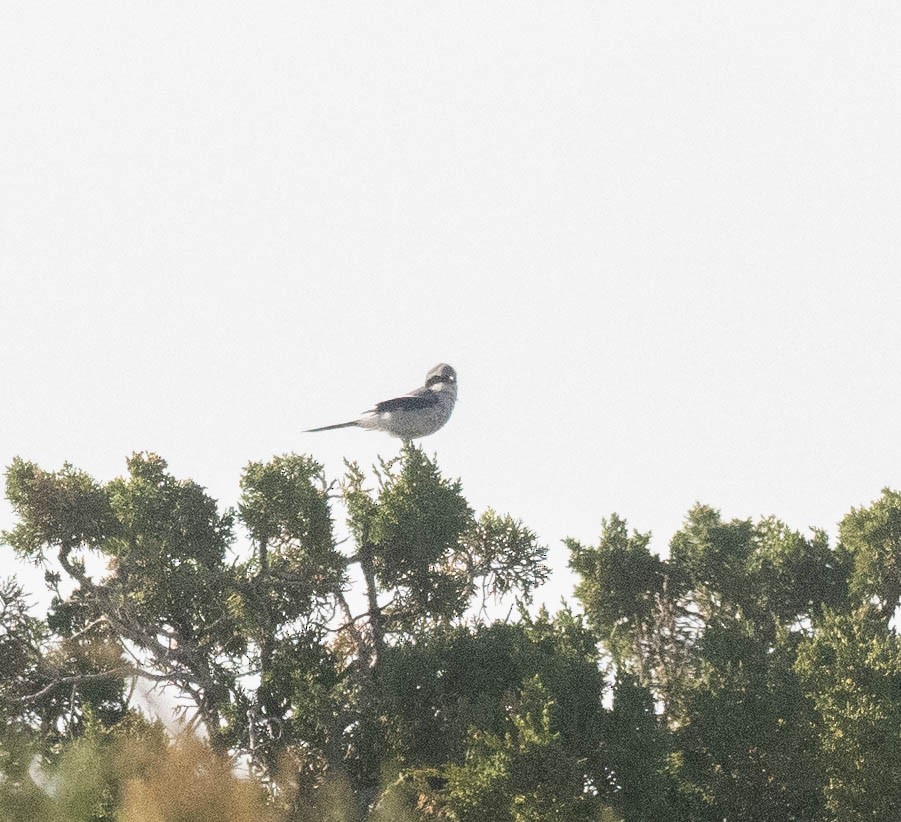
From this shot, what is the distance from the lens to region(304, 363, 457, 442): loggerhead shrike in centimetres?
2480

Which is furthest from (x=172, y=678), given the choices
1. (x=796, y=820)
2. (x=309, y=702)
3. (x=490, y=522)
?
(x=796, y=820)

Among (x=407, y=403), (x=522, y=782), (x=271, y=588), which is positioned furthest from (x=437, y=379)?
(x=522, y=782)

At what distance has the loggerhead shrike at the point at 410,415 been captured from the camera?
24797 millimetres

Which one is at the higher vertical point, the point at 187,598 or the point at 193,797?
the point at 187,598

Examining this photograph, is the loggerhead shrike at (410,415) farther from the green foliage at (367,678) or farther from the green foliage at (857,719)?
the green foliage at (857,719)

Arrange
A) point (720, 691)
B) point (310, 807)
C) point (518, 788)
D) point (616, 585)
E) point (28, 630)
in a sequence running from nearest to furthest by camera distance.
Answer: point (518, 788)
point (310, 807)
point (720, 691)
point (28, 630)
point (616, 585)

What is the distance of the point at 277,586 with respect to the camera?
20.7 m

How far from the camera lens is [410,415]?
81.6 ft

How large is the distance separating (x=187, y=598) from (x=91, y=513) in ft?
8.90

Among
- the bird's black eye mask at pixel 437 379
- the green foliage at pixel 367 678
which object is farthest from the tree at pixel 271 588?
the bird's black eye mask at pixel 437 379

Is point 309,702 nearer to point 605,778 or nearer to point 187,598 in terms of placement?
point 187,598

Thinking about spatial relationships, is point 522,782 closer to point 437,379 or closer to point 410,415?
point 410,415

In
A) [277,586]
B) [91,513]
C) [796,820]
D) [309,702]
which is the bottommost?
[796,820]

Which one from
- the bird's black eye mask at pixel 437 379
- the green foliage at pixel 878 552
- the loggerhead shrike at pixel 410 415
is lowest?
the green foliage at pixel 878 552
